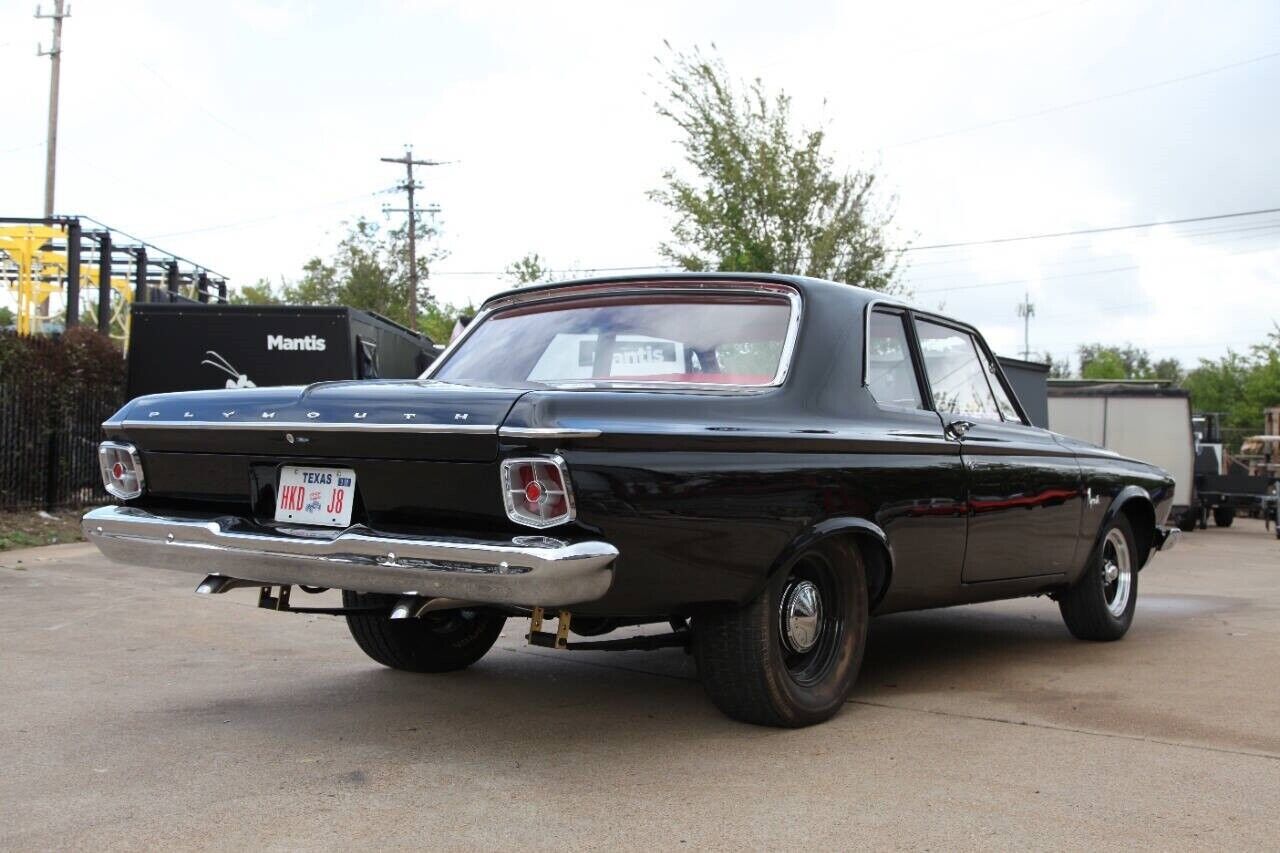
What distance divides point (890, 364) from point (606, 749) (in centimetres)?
200

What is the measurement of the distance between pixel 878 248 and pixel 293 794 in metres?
20.4

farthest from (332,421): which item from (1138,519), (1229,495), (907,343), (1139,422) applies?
(1229,495)

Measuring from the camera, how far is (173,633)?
6805 millimetres

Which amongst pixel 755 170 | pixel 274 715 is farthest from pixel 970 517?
pixel 755 170

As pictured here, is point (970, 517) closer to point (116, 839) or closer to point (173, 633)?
point (116, 839)

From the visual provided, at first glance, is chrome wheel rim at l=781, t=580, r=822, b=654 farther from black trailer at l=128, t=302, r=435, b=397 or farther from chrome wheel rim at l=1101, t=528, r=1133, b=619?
black trailer at l=128, t=302, r=435, b=397

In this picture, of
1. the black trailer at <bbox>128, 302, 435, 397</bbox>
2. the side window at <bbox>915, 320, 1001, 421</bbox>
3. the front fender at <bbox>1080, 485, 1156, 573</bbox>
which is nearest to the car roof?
the side window at <bbox>915, 320, 1001, 421</bbox>

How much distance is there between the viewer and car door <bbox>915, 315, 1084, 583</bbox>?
17.9 ft

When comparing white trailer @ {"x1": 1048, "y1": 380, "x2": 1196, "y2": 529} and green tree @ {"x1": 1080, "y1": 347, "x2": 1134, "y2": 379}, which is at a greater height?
green tree @ {"x1": 1080, "y1": 347, "x2": 1134, "y2": 379}

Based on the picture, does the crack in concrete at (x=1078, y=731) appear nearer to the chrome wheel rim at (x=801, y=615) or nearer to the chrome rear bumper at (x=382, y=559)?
the chrome wheel rim at (x=801, y=615)

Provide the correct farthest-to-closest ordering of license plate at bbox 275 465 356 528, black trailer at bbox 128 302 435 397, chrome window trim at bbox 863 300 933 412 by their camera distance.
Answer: black trailer at bbox 128 302 435 397 → chrome window trim at bbox 863 300 933 412 → license plate at bbox 275 465 356 528

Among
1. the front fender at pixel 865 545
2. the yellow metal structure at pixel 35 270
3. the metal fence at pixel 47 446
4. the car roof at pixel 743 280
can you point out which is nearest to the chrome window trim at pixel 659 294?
the car roof at pixel 743 280

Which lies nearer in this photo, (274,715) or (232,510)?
(232,510)

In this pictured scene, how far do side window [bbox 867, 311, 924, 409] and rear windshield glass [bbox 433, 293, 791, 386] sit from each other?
49 cm
